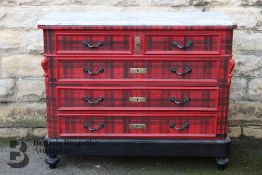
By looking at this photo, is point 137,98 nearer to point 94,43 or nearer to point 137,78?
point 137,78

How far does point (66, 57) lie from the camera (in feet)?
10.8

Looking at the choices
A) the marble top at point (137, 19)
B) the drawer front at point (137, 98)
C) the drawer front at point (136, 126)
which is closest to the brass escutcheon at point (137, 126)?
the drawer front at point (136, 126)

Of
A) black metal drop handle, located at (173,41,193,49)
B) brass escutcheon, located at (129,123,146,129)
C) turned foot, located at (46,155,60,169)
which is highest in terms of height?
black metal drop handle, located at (173,41,193,49)

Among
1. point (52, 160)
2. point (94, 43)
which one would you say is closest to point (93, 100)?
point (94, 43)

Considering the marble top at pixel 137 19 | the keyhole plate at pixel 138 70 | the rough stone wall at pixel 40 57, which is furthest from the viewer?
the rough stone wall at pixel 40 57

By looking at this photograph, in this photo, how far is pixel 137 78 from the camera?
11.0 ft

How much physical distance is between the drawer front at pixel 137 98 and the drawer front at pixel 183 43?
0.30 metres

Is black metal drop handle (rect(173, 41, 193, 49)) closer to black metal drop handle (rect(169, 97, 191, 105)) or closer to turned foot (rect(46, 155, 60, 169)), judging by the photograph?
black metal drop handle (rect(169, 97, 191, 105))

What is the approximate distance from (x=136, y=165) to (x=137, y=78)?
856 millimetres

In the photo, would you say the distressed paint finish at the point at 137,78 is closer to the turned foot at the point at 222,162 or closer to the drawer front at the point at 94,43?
the drawer front at the point at 94,43

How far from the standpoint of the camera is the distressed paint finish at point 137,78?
3242 millimetres

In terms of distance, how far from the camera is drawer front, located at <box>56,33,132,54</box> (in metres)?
3.25

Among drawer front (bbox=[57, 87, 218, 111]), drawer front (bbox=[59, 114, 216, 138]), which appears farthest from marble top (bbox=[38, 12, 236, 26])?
drawer front (bbox=[59, 114, 216, 138])

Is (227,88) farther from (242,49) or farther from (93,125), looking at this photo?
(93,125)
